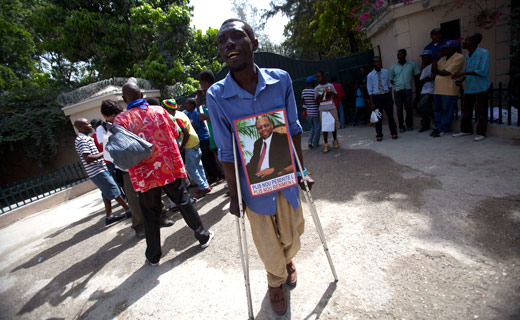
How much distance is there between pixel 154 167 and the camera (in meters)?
2.81

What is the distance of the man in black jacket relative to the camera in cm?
174

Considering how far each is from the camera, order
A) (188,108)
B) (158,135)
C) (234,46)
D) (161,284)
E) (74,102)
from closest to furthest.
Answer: (234,46) → (161,284) → (158,135) → (188,108) → (74,102)

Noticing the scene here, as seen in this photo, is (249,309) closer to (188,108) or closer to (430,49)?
(188,108)

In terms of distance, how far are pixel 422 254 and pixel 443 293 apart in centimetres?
42

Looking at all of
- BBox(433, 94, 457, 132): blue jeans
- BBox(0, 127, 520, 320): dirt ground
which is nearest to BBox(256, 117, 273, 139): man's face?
BBox(0, 127, 520, 320): dirt ground

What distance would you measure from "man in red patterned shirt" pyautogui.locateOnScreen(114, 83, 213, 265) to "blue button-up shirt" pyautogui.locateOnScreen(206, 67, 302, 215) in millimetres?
1317

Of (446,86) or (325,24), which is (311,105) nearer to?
(446,86)

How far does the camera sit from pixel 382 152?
5.08m

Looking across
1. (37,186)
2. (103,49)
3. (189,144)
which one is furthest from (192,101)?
(103,49)

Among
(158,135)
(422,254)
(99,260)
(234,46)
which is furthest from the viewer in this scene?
(99,260)

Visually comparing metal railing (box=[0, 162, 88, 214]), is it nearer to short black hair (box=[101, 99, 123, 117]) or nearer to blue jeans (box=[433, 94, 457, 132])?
short black hair (box=[101, 99, 123, 117])

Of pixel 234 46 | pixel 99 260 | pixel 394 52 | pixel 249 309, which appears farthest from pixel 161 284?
pixel 394 52

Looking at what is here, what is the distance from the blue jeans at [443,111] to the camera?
5031 mm

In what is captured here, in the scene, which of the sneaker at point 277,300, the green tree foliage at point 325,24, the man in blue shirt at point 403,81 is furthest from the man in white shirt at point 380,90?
the green tree foliage at point 325,24
